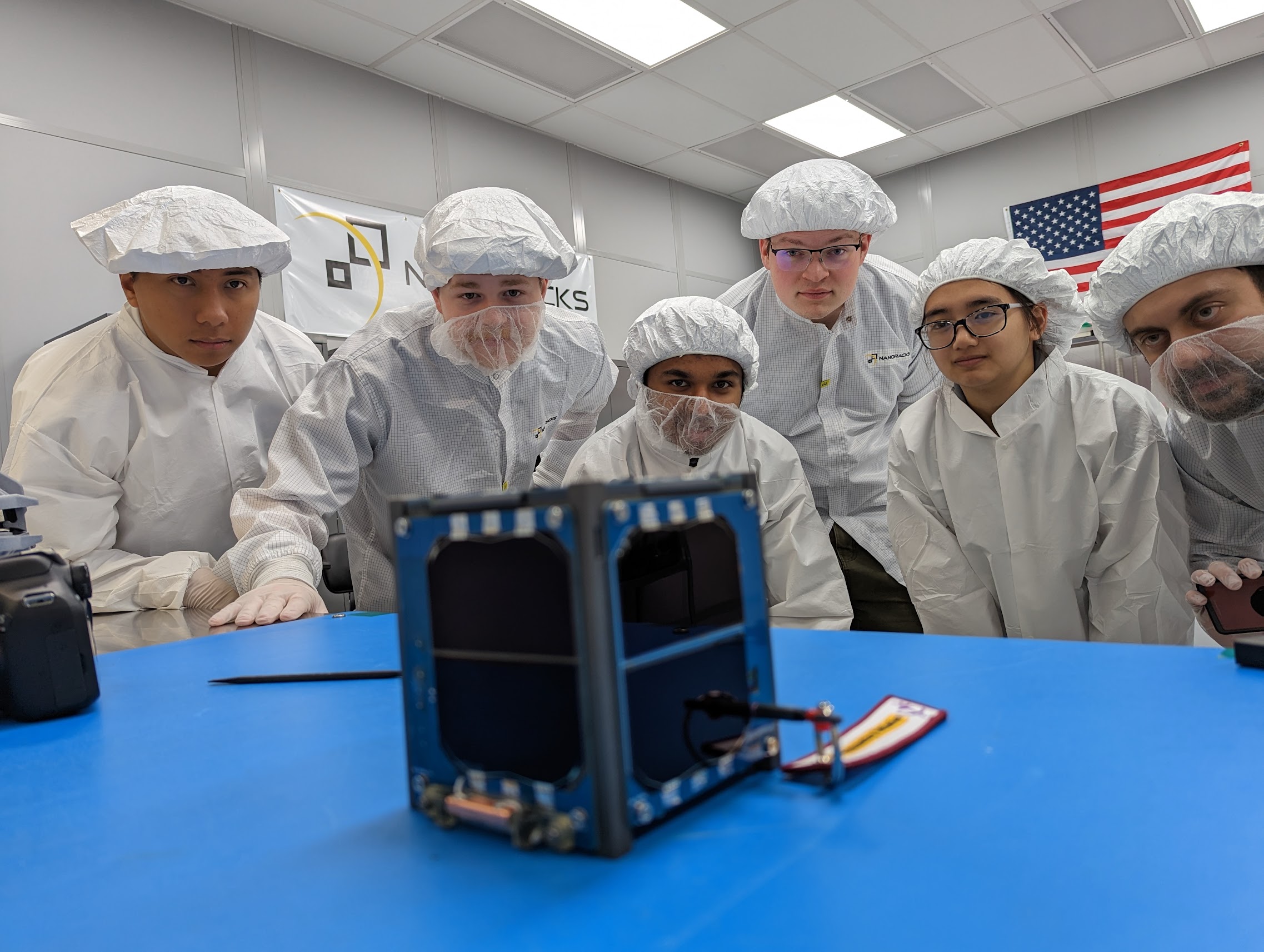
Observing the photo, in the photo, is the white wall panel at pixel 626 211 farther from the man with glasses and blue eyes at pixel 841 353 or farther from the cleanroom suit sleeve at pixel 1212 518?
the cleanroom suit sleeve at pixel 1212 518

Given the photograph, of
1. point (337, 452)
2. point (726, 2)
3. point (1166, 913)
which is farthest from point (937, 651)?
point (726, 2)

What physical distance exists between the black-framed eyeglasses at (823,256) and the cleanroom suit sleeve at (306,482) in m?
1.07

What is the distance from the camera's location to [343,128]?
4.19 meters

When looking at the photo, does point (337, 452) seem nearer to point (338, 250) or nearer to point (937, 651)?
point (937, 651)

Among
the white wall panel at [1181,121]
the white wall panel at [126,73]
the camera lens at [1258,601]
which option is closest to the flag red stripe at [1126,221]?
the white wall panel at [1181,121]

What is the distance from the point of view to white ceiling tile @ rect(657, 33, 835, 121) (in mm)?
4305

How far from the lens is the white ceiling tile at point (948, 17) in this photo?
3992 mm

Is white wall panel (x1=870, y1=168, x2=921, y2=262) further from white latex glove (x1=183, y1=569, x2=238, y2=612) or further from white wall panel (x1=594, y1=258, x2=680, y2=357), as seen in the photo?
white latex glove (x1=183, y1=569, x2=238, y2=612)

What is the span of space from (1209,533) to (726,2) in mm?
3355

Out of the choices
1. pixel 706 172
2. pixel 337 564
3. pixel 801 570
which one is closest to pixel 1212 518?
pixel 801 570

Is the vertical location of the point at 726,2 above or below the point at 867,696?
above

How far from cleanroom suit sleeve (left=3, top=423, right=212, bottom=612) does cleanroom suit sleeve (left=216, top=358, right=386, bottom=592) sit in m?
0.10

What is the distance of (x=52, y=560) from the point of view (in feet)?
2.97

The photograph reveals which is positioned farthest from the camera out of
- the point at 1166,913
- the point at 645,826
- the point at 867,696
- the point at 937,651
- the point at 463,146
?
the point at 463,146
